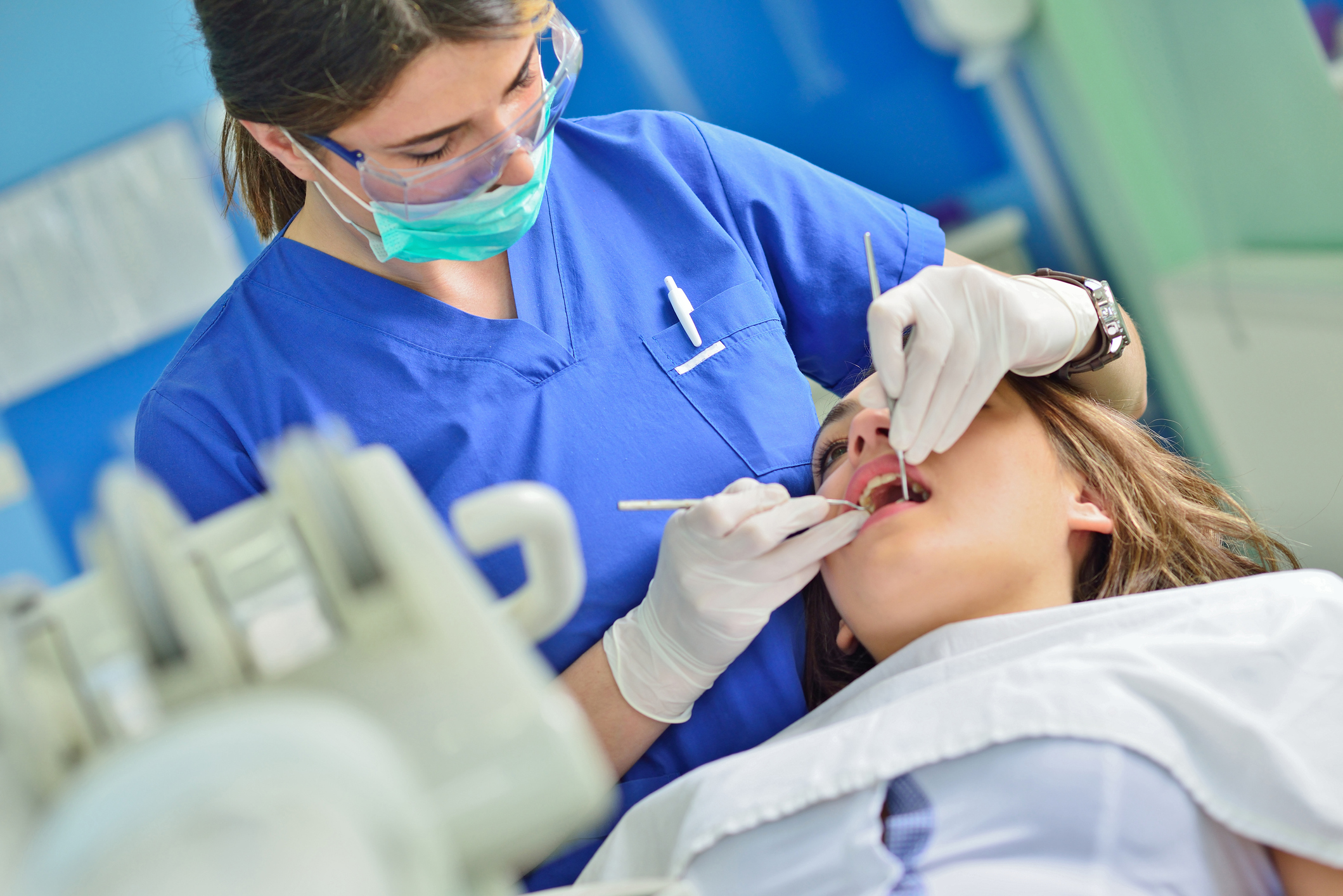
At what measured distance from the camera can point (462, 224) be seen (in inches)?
49.1

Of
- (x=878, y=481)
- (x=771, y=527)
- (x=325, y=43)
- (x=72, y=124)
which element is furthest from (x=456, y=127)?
(x=72, y=124)

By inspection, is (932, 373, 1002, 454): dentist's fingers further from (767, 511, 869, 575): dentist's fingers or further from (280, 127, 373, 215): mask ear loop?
(280, 127, 373, 215): mask ear loop

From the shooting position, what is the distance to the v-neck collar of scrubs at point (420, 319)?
1.31 metres

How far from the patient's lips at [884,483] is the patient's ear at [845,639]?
22 cm

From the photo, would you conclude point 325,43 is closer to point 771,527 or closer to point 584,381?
point 584,381

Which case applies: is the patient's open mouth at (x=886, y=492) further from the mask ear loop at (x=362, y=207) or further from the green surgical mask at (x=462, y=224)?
the mask ear loop at (x=362, y=207)

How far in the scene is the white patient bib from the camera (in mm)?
1023

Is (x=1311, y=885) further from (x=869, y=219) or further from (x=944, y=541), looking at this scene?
(x=869, y=219)

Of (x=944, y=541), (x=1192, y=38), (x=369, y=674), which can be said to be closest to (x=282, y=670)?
(x=369, y=674)

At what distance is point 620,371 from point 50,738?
93cm

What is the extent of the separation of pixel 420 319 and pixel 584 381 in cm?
24

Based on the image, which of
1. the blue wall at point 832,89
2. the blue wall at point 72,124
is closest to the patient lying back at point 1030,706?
the blue wall at point 832,89

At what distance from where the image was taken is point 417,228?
4.05ft

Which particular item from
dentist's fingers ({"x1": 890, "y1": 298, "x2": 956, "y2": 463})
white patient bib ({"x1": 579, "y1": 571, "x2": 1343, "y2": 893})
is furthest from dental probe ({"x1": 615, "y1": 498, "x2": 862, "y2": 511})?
white patient bib ({"x1": 579, "y1": 571, "x2": 1343, "y2": 893})
